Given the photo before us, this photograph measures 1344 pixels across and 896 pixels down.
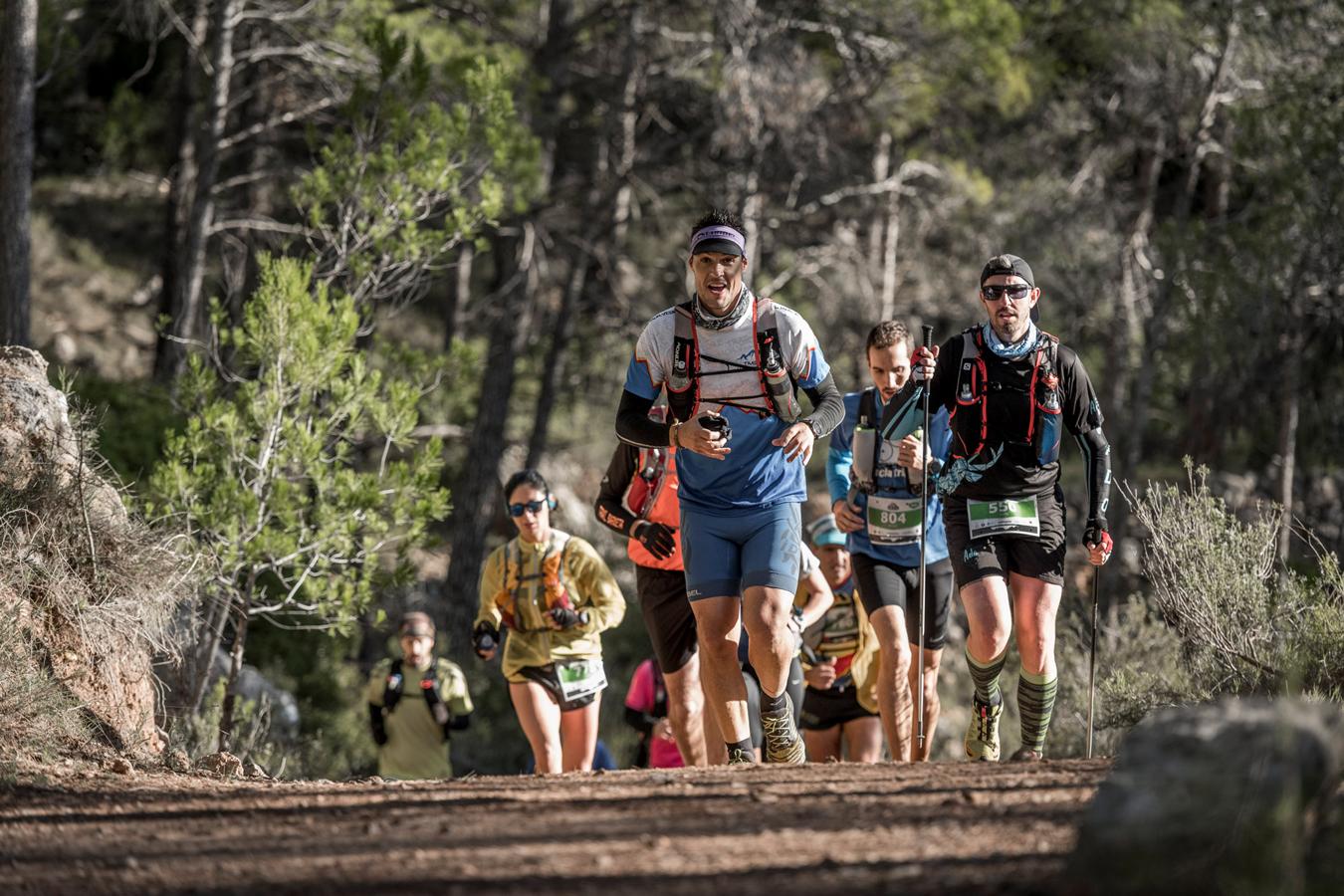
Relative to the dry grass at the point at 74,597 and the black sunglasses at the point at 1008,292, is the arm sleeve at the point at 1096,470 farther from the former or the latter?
the dry grass at the point at 74,597

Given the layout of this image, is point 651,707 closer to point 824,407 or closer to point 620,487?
point 620,487

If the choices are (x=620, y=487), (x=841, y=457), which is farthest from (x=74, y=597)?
(x=841, y=457)

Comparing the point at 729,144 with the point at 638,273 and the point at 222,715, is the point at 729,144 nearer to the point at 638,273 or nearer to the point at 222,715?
the point at 638,273

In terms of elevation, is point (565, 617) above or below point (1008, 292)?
below

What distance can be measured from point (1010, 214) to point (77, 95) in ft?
59.2

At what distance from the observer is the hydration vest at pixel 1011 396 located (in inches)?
273

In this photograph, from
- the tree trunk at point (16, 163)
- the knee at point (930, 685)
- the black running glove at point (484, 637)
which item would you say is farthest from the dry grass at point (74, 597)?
the tree trunk at point (16, 163)

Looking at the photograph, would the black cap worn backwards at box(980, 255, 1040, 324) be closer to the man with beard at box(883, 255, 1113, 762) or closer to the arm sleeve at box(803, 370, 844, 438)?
the man with beard at box(883, 255, 1113, 762)

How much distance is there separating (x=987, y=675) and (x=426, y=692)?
4730 millimetres

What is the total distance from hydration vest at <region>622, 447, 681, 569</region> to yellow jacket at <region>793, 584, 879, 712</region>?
1776 mm

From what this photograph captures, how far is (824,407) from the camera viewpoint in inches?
263

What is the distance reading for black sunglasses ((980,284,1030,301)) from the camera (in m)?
6.88

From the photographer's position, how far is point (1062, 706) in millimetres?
10648

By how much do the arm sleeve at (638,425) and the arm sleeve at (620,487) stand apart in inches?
42.5
